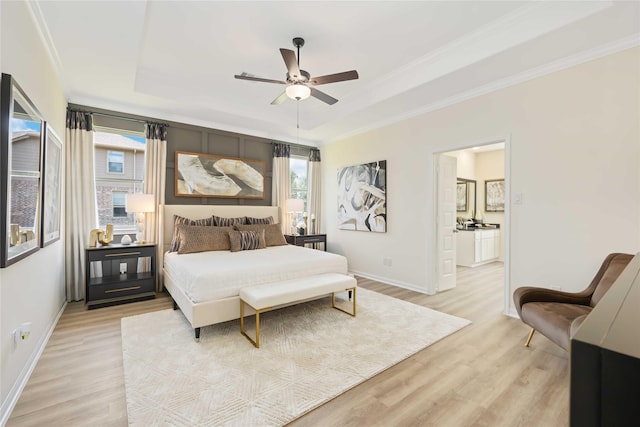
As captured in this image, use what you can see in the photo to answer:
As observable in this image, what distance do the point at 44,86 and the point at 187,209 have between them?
2.38 meters

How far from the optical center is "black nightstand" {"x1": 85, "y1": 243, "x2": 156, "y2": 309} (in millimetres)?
3730

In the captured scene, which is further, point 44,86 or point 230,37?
point 230,37

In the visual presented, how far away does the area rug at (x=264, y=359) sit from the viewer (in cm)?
189

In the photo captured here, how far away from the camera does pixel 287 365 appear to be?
7.80 feet

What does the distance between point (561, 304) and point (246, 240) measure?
12.3ft

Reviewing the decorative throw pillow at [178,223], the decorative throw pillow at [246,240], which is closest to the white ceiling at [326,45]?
the decorative throw pillow at [178,223]

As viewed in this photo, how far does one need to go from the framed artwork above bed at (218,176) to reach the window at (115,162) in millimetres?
Result: 781

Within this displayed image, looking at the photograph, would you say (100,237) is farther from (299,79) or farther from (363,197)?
(363,197)

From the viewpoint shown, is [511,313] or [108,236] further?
[108,236]

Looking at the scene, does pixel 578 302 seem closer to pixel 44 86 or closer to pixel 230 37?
pixel 230 37

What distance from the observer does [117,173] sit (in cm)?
450

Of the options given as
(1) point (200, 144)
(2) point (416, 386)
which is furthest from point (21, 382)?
(1) point (200, 144)

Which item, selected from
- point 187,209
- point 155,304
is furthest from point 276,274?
point 187,209

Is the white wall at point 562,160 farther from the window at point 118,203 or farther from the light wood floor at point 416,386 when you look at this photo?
the window at point 118,203
